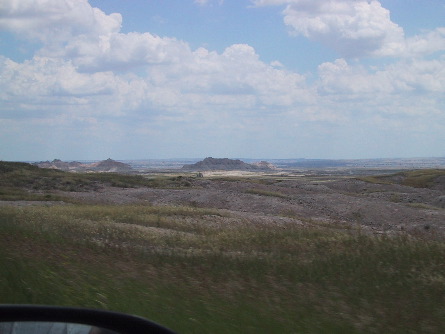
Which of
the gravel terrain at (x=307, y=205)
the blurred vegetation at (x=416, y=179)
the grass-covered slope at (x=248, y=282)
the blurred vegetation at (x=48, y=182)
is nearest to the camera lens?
the grass-covered slope at (x=248, y=282)

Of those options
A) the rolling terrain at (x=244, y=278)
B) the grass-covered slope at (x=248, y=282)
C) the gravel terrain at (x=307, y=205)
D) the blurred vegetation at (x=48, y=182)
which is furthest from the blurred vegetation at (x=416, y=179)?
the grass-covered slope at (x=248, y=282)

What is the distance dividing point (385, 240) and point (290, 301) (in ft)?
13.6

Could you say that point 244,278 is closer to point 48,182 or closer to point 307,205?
point 307,205

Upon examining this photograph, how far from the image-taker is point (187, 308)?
688 cm

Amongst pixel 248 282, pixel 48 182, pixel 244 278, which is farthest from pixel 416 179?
pixel 248 282

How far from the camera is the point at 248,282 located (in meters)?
8.25

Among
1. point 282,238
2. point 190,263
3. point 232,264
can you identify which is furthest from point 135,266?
point 282,238

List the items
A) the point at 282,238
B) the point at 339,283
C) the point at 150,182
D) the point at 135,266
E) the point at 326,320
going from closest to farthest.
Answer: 1. the point at 326,320
2. the point at 339,283
3. the point at 135,266
4. the point at 282,238
5. the point at 150,182

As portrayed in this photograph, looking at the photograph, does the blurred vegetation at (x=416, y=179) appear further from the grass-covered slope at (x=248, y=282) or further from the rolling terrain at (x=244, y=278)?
the grass-covered slope at (x=248, y=282)

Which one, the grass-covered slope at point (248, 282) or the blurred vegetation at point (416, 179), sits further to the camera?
the blurred vegetation at point (416, 179)

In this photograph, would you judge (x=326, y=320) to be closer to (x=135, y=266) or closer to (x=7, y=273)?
(x=135, y=266)

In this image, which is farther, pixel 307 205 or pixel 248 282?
pixel 307 205

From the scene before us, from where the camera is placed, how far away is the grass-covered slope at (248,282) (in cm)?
653

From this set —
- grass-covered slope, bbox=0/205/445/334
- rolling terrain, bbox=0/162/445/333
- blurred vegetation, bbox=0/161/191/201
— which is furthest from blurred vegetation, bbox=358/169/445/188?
grass-covered slope, bbox=0/205/445/334
